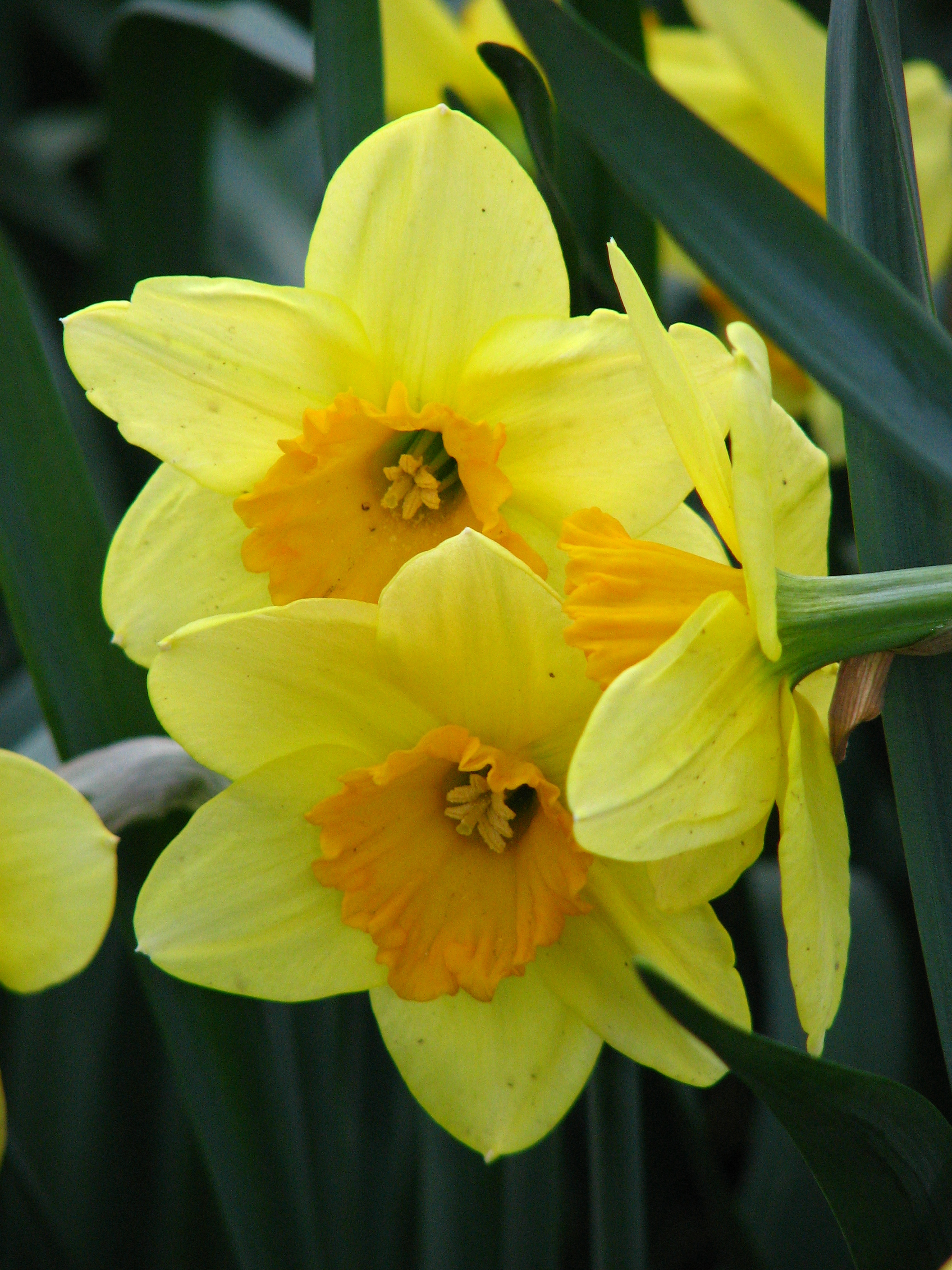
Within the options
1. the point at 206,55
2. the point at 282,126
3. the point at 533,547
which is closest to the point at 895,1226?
the point at 533,547

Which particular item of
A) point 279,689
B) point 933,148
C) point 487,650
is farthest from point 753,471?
point 933,148

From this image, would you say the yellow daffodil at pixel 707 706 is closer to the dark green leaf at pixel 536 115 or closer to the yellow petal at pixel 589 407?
the yellow petal at pixel 589 407

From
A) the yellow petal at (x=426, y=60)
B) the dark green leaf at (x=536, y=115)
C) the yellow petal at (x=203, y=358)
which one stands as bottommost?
the yellow petal at (x=203, y=358)

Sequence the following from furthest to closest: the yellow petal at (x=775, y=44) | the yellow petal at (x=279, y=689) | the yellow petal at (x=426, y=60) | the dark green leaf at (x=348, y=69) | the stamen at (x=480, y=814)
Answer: the yellow petal at (x=426, y=60) → the yellow petal at (x=775, y=44) → the dark green leaf at (x=348, y=69) → the stamen at (x=480, y=814) → the yellow petal at (x=279, y=689)

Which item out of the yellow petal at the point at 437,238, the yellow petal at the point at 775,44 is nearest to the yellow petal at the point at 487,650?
the yellow petal at the point at 437,238

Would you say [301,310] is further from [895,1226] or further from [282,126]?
[282,126]

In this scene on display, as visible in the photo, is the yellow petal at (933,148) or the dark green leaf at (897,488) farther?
the yellow petal at (933,148)
